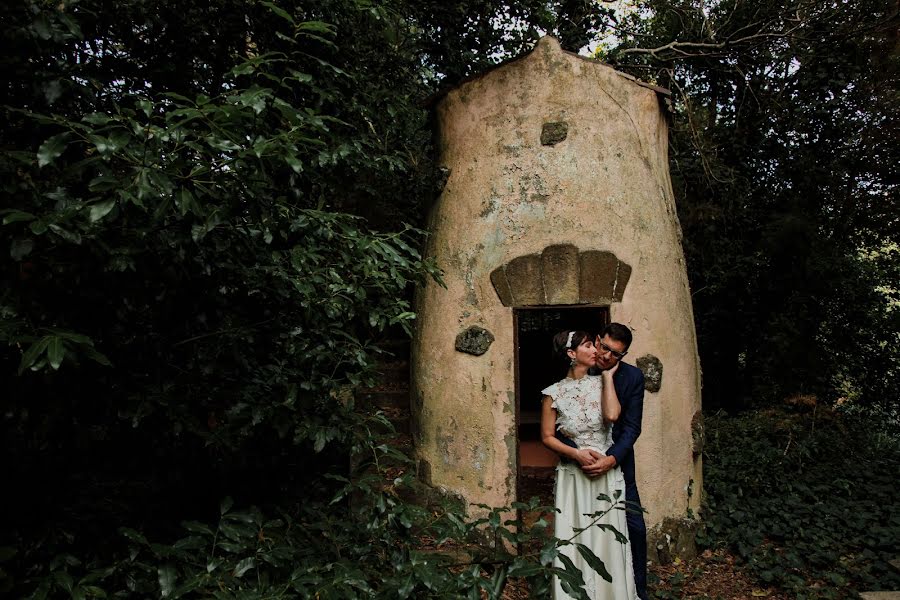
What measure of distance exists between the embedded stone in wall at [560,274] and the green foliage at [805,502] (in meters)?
2.18

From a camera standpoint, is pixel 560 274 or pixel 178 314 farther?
pixel 560 274

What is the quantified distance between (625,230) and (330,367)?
2594mm

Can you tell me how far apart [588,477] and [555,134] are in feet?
8.24

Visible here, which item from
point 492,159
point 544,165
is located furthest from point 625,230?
point 492,159

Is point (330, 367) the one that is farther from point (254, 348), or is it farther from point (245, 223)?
point (245, 223)

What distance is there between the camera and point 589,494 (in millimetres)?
3076

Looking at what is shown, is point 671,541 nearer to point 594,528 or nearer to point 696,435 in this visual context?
point 696,435

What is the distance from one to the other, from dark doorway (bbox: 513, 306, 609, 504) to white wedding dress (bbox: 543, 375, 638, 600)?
271cm

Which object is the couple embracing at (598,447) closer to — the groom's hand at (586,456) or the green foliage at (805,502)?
the groom's hand at (586,456)

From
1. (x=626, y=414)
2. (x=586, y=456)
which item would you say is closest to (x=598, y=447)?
(x=586, y=456)

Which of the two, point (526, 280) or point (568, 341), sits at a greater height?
point (526, 280)

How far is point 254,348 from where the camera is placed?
2346 millimetres

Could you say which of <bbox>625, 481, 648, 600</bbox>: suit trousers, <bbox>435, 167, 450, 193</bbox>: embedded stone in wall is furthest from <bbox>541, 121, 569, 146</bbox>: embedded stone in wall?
<bbox>625, 481, 648, 600</bbox>: suit trousers

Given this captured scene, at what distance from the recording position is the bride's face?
10.4 ft
